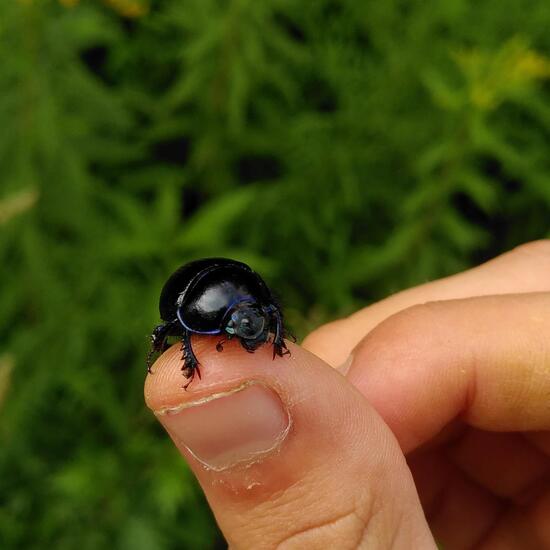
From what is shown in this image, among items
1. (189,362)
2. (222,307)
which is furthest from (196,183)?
(189,362)

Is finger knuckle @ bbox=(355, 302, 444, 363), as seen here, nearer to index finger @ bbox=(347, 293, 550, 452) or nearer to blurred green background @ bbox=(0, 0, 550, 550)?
index finger @ bbox=(347, 293, 550, 452)

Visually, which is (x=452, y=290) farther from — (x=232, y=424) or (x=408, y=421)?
(x=232, y=424)

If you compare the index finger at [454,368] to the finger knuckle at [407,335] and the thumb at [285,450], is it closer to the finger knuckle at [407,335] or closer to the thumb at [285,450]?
the finger knuckle at [407,335]

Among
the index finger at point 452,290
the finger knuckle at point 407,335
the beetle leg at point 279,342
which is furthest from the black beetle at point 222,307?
the index finger at point 452,290

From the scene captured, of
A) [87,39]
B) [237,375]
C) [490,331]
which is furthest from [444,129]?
[237,375]

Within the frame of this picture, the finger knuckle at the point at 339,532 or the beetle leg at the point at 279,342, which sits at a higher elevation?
the beetle leg at the point at 279,342

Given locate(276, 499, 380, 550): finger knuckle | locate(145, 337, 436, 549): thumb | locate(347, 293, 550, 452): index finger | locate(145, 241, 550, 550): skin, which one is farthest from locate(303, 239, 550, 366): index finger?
locate(276, 499, 380, 550): finger knuckle

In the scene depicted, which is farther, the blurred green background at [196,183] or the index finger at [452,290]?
the blurred green background at [196,183]
